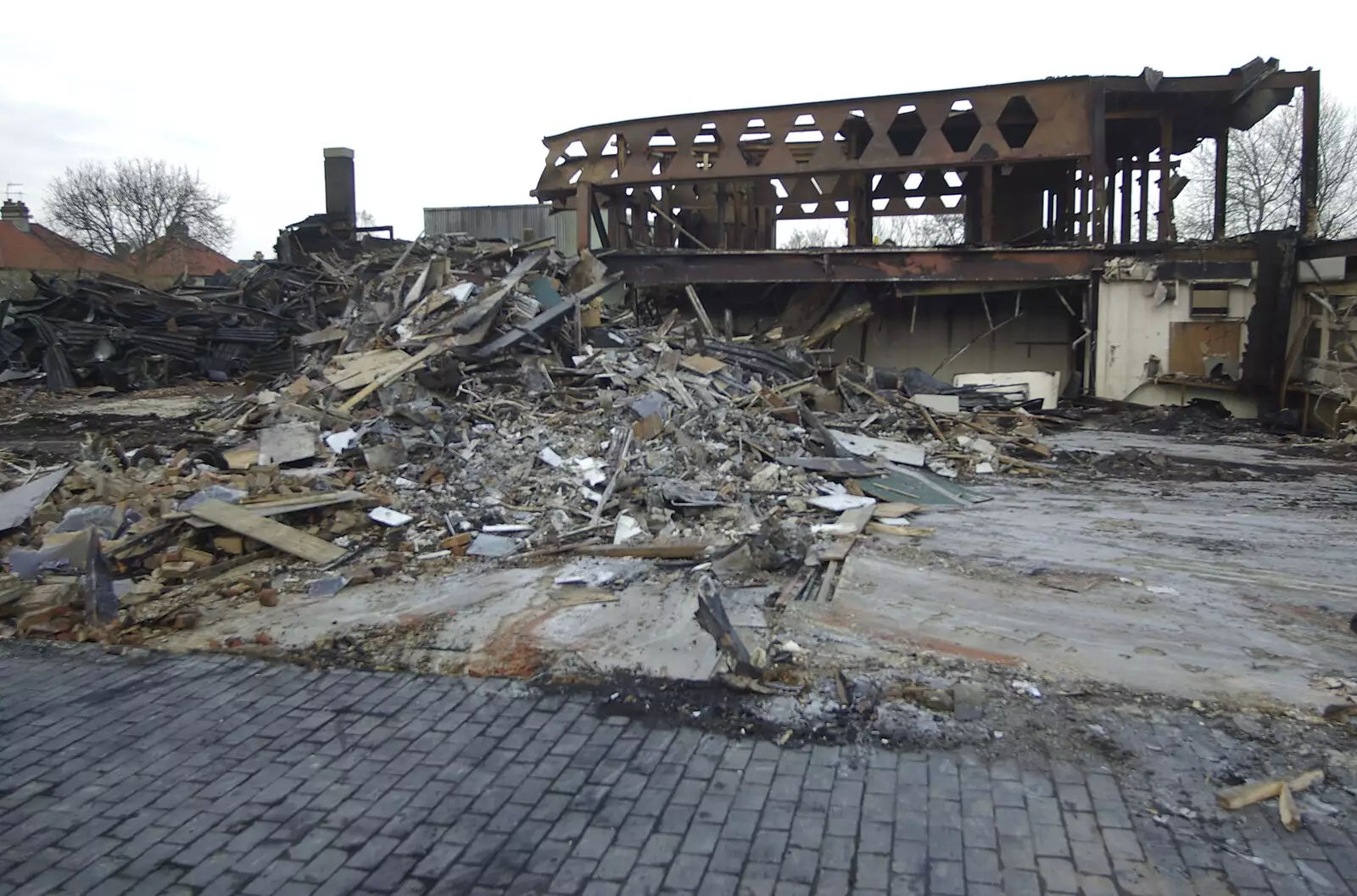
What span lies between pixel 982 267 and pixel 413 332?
8339 mm

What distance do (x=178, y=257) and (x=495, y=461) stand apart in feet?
142

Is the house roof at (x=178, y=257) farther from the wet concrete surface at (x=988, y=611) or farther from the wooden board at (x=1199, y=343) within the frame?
the wet concrete surface at (x=988, y=611)

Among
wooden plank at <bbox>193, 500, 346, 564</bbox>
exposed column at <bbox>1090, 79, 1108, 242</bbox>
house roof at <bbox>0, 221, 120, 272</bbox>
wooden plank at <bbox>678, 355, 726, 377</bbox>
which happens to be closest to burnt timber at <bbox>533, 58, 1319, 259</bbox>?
exposed column at <bbox>1090, 79, 1108, 242</bbox>

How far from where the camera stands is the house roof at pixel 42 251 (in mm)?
39969

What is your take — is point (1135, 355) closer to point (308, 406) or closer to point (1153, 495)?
point (1153, 495)

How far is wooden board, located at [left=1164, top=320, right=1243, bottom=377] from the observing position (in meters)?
12.5

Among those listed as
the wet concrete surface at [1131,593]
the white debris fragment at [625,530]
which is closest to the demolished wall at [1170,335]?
the wet concrete surface at [1131,593]

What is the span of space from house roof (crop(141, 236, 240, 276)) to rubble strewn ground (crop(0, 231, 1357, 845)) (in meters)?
33.8

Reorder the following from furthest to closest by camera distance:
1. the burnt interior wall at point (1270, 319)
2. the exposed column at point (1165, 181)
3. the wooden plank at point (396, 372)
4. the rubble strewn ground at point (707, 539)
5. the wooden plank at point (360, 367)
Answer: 1. the exposed column at point (1165, 181)
2. the burnt interior wall at point (1270, 319)
3. the wooden plank at point (360, 367)
4. the wooden plank at point (396, 372)
5. the rubble strewn ground at point (707, 539)

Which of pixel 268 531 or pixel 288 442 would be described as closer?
pixel 268 531

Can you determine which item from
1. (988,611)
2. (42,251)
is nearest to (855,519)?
(988,611)

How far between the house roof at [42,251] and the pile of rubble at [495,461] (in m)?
35.2

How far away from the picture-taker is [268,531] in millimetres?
6523

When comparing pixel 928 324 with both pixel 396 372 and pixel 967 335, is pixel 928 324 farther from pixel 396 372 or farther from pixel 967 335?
pixel 396 372
